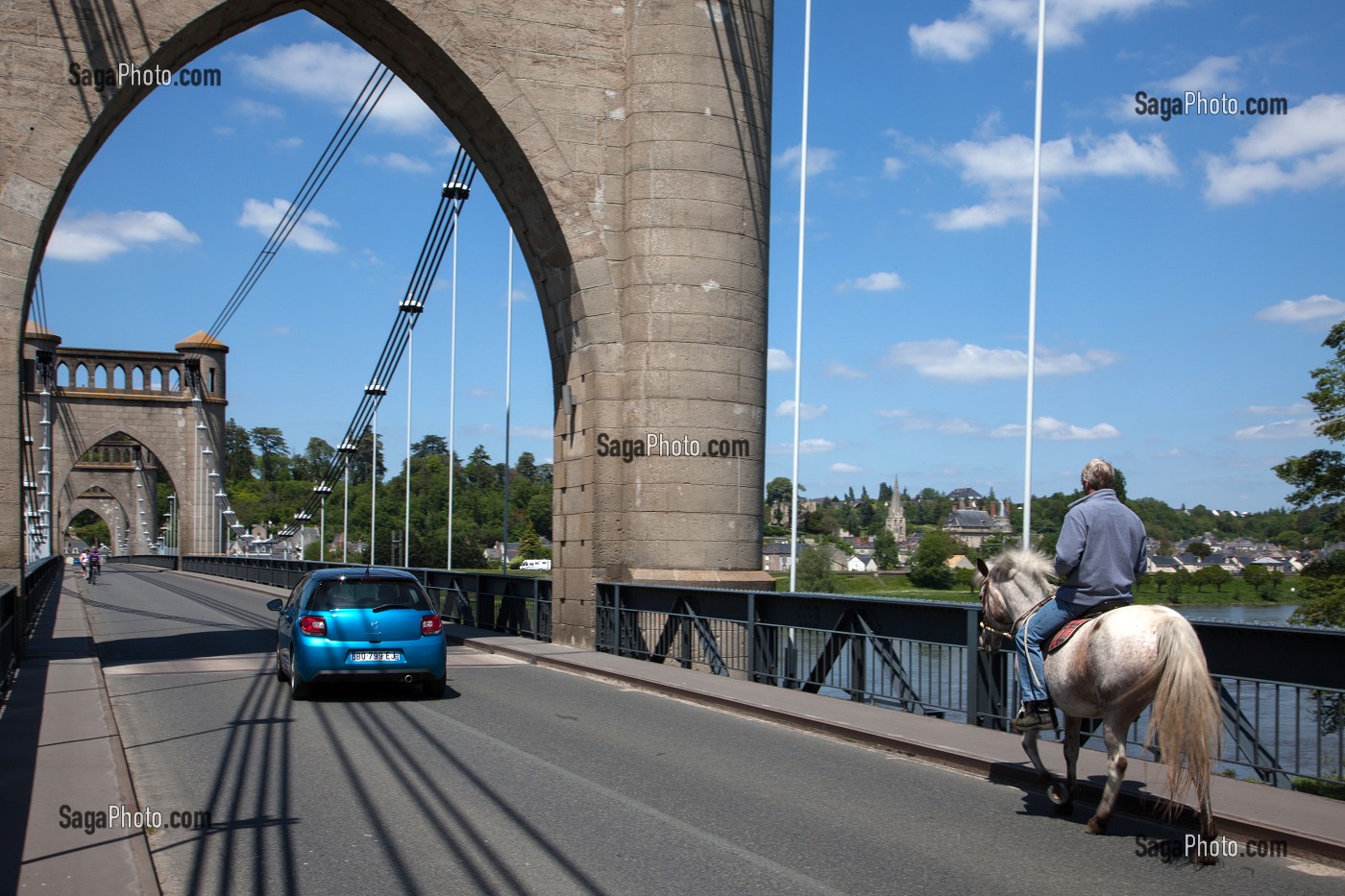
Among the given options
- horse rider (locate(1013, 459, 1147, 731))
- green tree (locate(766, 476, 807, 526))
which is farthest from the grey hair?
green tree (locate(766, 476, 807, 526))

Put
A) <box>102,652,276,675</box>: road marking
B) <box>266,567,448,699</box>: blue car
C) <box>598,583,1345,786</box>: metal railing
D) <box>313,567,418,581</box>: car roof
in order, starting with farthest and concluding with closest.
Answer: <box>102,652,276,675</box>: road marking < <box>313,567,418,581</box>: car roof < <box>266,567,448,699</box>: blue car < <box>598,583,1345,786</box>: metal railing

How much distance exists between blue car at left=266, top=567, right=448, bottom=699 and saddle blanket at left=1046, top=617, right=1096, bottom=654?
22.7ft

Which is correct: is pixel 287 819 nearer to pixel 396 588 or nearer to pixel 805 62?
pixel 396 588

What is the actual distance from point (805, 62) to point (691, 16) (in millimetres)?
5020

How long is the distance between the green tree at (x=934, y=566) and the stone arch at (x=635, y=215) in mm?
40783

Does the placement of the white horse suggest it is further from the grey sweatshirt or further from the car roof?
the car roof

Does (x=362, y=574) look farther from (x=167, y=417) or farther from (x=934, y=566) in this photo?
(x=167, y=417)

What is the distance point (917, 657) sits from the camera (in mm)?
10680

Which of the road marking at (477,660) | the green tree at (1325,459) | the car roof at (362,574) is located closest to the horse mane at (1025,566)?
the car roof at (362,574)

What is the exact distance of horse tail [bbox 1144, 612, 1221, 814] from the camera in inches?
223

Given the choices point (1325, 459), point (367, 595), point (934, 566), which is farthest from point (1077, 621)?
point (934, 566)

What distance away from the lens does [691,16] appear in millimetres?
17547

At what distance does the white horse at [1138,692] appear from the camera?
5680 mm

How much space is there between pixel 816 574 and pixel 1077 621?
145 ft
